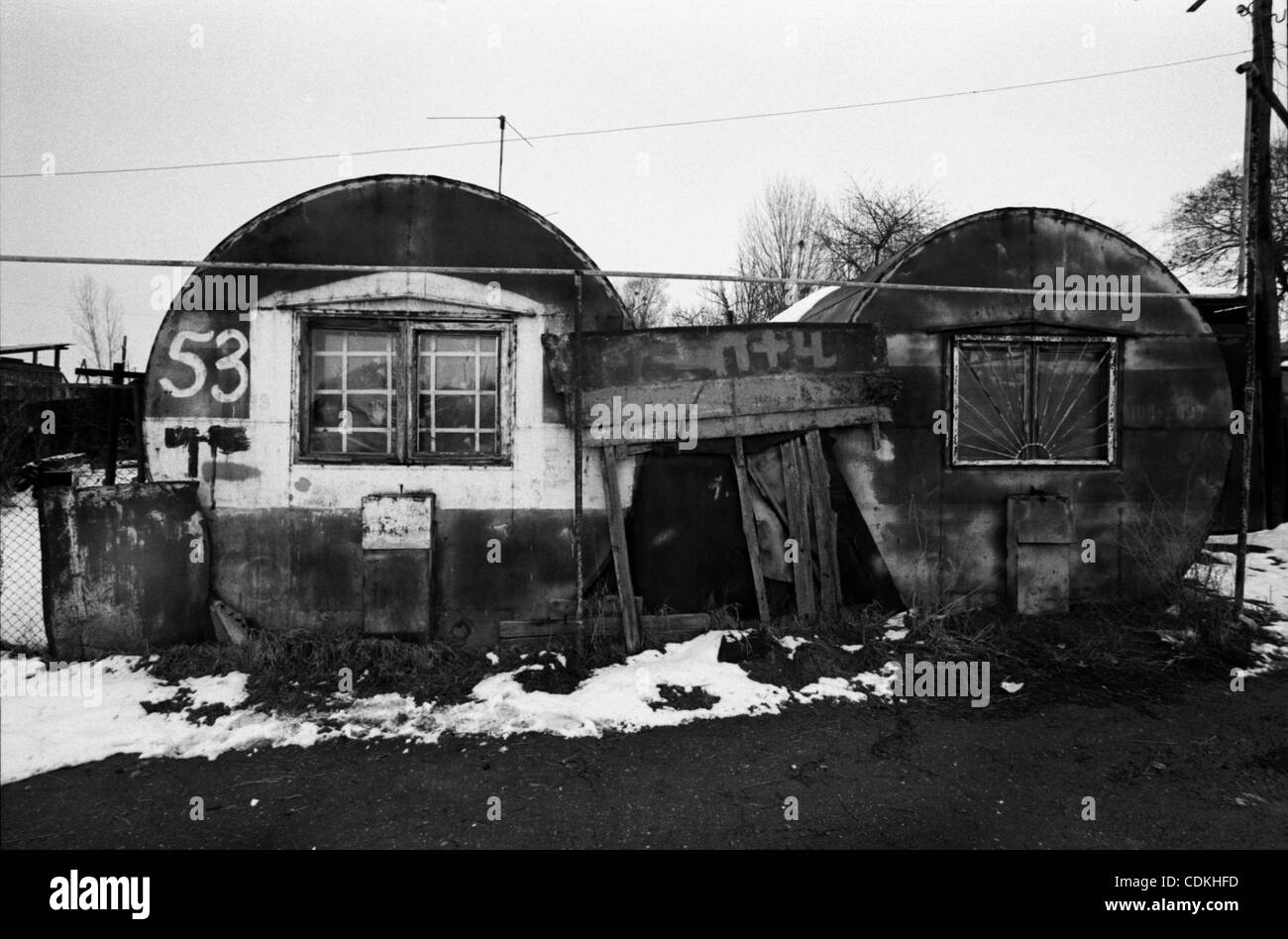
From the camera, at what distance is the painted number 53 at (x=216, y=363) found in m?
5.20

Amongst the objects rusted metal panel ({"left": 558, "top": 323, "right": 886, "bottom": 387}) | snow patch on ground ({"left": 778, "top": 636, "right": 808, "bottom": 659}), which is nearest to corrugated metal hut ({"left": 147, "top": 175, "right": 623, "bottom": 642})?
rusted metal panel ({"left": 558, "top": 323, "right": 886, "bottom": 387})

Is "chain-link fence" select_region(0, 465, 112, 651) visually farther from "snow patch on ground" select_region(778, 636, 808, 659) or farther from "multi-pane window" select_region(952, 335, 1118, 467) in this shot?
"multi-pane window" select_region(952, 335, 1118, 467)

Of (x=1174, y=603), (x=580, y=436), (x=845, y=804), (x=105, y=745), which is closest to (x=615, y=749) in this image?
(x=845, y=804)

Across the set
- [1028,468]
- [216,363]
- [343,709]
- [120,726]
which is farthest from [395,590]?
[1028,468]

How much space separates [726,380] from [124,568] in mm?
5148

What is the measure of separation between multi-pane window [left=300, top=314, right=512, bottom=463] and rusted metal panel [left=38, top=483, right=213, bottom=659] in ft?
3.93

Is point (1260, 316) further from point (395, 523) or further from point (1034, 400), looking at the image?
point (395, 523)

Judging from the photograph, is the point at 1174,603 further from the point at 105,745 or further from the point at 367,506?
the point at 105,745

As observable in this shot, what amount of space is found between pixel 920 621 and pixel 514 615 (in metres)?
3.51

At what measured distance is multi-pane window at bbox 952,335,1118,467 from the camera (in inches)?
237

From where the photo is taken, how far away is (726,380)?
5531mm

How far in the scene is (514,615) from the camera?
17.9 ft

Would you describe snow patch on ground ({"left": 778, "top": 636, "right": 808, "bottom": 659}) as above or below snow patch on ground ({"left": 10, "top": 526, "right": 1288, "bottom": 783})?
above

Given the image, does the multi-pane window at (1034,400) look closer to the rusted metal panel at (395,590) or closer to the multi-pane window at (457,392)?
the multi-pane window at (457,392)
